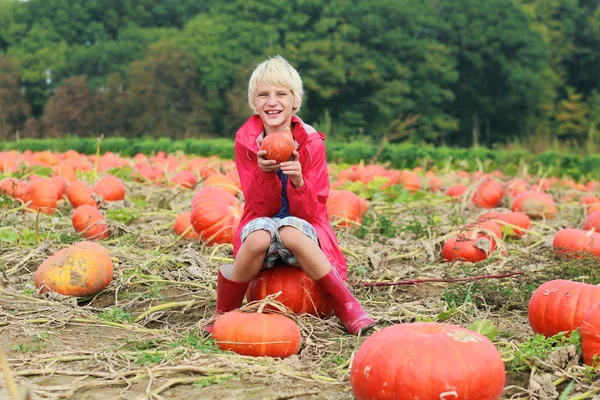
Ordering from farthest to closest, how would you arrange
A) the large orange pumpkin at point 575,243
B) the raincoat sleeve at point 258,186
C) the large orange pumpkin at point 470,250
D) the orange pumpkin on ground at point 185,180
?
the orange pumpkin on ground at point 185,180, the large orange pumpkin at point 470,250, the large orange pumpkin at point 575,243, the raincoat sleeve at point 258,186

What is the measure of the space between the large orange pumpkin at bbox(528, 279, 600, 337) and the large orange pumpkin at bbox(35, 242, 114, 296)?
2.30 metres

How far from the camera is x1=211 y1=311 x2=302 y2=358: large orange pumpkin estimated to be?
118 inches

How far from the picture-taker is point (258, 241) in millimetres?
3398

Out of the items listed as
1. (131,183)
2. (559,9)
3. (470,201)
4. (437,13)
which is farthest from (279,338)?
(559,9)

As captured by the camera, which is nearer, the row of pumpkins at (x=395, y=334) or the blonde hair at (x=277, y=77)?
the row of pumpkins at (x=395, y=334)

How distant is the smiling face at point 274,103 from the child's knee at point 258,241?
2.05ft

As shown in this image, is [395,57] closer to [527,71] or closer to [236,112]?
[527,71]

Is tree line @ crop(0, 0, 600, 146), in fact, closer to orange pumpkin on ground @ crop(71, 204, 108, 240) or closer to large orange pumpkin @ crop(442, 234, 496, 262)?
orange pumpkin on ground @ crop(71, 204, 108, 240)

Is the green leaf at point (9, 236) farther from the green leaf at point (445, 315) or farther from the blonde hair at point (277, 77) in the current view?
the green leaf at point (445, 315)

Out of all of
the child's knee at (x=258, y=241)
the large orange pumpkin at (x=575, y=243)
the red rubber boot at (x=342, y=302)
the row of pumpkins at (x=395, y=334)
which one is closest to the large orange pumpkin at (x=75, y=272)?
the row of pumpkins at (x=395, y=334)

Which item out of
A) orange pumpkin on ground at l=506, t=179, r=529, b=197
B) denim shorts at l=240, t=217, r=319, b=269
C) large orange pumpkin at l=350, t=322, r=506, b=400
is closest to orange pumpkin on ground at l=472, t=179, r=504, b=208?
orange pumpkin on ground at l=506, t=179, r=529, b=197

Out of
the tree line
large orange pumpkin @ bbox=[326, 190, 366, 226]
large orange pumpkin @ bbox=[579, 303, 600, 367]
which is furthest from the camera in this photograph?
the tree line

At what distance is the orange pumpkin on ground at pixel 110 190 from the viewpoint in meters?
7.08

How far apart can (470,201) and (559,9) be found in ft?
175
